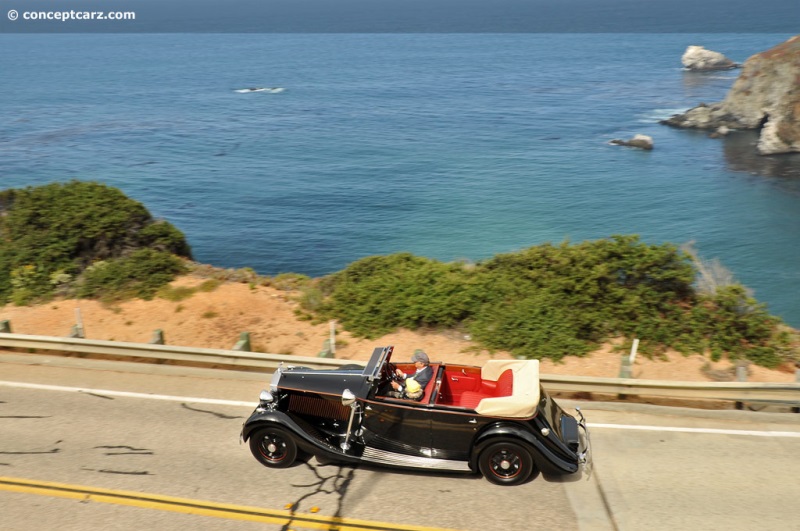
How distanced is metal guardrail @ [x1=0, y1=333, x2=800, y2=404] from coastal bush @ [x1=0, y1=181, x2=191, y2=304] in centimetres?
514

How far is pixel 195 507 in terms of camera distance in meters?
8.87

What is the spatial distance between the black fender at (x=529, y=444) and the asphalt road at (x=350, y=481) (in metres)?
0.34

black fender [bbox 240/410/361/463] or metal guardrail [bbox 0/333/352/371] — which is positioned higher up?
metal guardrail [bbox 0/333/352/371]

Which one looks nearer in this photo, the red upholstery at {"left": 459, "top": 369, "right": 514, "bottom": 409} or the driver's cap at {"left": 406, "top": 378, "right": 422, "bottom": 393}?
the driver's cap at {"left": 406, "top": 378, "right": 422, "bottom": 393}

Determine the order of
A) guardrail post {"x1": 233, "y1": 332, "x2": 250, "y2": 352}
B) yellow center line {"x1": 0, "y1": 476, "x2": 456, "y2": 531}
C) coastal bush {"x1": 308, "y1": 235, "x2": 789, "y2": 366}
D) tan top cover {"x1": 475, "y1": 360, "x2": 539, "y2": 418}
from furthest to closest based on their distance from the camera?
coastal bush {"x1": 308, "y1": 235, "x2": 789, "y2": 366}
guardrail post {"x1": 233, "y1": 332, "x2": 250, "y2": 352}
tan top cover {"x1": 475, "y1": 360, "x2": 539, "y2": 418}
yellow center line {"x1": 0, "y1": 476, "x2": 456, "y2": 531}

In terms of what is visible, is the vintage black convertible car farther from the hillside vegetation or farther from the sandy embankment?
the hillside vegetation

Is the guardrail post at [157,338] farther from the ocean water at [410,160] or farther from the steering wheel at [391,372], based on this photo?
the ocean water at [410,160]

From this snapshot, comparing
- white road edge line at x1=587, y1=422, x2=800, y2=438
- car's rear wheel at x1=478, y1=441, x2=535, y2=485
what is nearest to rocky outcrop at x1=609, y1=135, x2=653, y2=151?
white road edge line at x1=587, y1=422, x2=800, y2=438

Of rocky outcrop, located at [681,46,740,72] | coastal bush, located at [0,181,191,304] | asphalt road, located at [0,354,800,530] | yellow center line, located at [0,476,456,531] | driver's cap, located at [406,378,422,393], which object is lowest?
yellow center line, located at [0,476,456,531]

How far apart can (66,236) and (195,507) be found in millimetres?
12935

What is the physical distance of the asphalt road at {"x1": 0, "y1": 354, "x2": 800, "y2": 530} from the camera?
8609 millimetres

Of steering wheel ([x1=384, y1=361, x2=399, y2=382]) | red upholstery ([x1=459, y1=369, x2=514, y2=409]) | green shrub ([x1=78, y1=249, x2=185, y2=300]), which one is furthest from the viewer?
green shrub ([x1=78, y1=249, x2=185, y2=300])

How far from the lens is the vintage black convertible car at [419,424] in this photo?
29.9 ft

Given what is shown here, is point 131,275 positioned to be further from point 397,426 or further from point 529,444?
point 529,444
